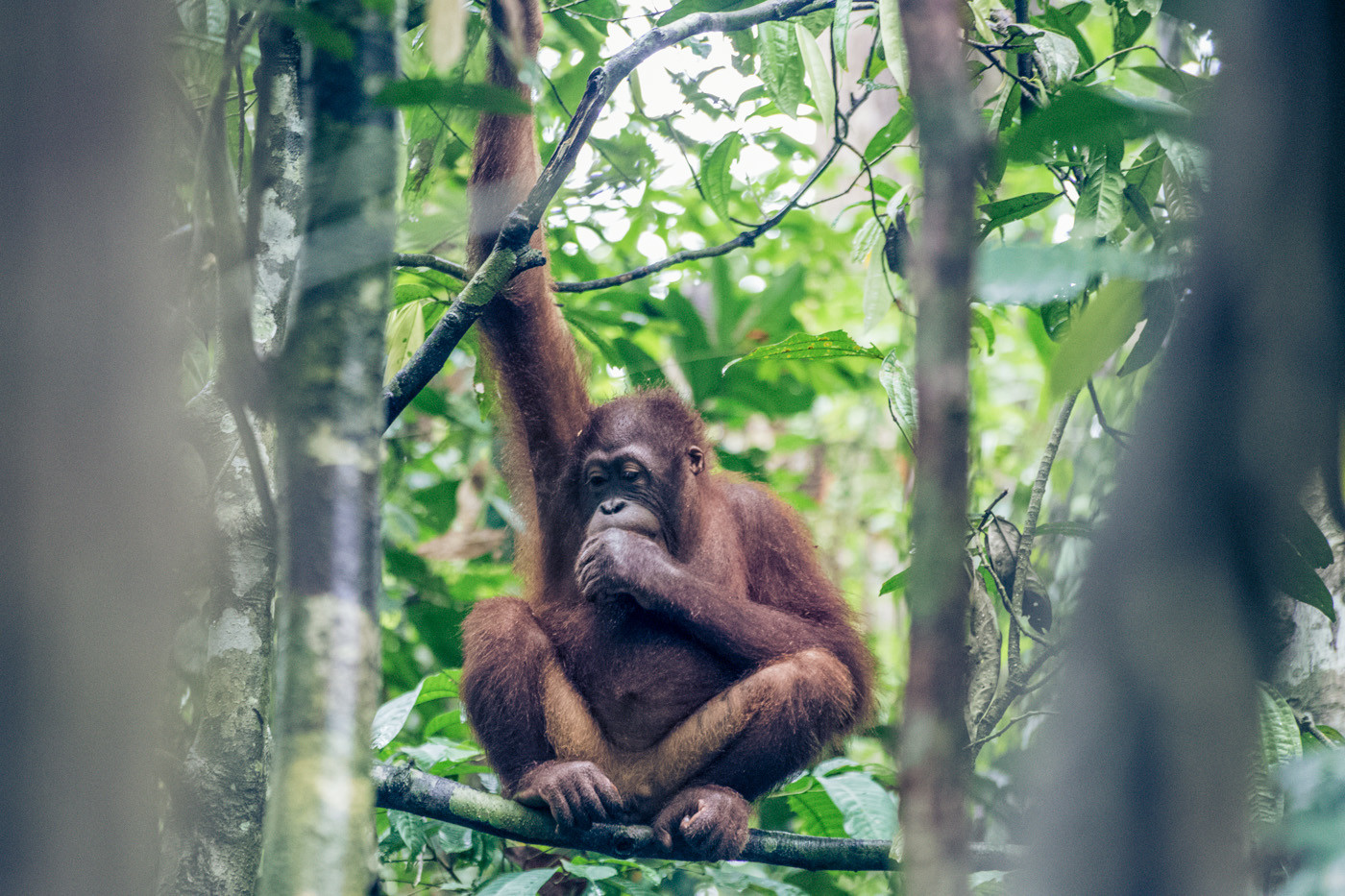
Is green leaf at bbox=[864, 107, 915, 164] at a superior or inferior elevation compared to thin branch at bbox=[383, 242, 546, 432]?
superior

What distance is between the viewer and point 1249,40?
101 cm

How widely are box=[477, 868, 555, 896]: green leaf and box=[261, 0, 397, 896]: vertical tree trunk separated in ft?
6.00

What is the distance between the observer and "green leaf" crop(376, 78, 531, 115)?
1.29 m

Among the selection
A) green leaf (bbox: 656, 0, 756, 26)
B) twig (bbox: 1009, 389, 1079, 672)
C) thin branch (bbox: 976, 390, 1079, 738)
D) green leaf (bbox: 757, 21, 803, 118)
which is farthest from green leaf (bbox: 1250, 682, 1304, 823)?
green leaf (bbox: 656, 0, 756, 26)

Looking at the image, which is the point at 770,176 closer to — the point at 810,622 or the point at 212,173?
the point at 810,622

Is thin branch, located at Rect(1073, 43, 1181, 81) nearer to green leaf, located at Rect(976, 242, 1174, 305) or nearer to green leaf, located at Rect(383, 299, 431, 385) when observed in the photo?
green leaf, located at Rect(976, 242, 1174, 305)

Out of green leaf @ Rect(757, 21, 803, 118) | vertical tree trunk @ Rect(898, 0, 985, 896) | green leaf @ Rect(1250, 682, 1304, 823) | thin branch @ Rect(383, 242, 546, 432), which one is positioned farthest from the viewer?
green leaf @ Rect(757, 21, 803, 118)

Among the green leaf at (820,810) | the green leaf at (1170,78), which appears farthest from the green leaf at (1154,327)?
the green leaf at (820,810)

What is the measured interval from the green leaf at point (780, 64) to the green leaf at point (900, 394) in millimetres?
866

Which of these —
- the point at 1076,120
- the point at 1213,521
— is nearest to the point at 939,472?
the point at 1213,521

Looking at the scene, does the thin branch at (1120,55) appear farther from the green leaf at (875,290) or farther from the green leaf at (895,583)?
the green leaf at (895,583)

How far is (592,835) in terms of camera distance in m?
3.32

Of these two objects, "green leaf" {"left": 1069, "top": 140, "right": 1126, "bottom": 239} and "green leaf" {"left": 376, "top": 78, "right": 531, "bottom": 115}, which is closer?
"green leaf" {"left": 376, "top": 78, "right": 531, "bottom": 115}

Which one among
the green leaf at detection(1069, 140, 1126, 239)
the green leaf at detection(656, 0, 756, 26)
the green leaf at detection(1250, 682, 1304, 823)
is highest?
the green leaf at detection(656, 0, 756, 26)
